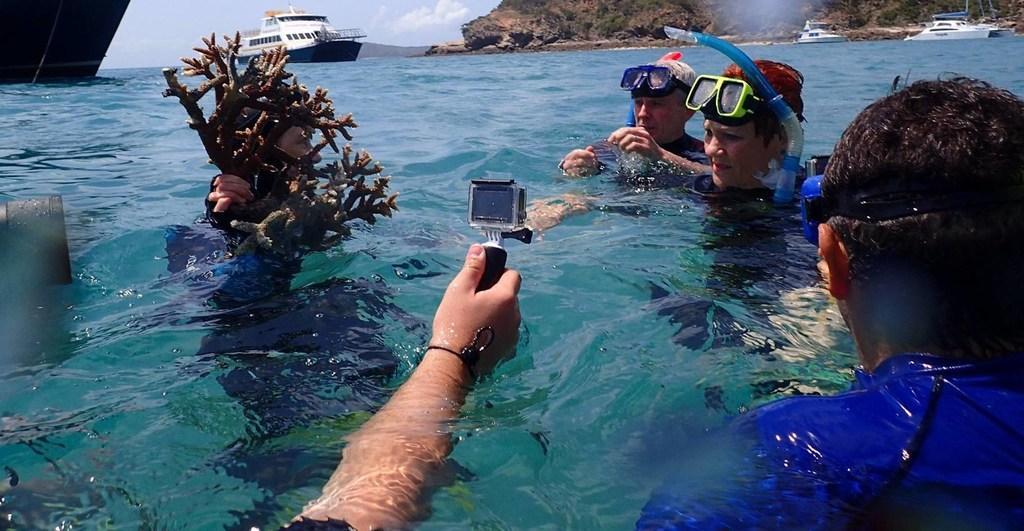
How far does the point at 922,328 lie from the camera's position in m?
1.47

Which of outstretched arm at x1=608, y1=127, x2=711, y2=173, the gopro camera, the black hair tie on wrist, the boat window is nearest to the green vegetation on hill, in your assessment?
the boat window

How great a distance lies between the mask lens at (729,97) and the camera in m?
4.31

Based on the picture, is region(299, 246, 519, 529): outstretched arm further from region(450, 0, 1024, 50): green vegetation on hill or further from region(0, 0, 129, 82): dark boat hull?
region(450, 0, 1024, 50): green vegetation on hill

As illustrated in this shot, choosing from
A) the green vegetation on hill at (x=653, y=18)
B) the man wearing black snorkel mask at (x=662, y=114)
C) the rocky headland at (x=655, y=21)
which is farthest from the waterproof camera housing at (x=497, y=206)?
the rocky headland at (x=655, y=21)

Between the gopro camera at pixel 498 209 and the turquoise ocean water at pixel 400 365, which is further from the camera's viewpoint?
the gopro camera at pixel 498 209

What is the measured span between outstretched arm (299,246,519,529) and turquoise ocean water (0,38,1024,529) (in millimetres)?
113

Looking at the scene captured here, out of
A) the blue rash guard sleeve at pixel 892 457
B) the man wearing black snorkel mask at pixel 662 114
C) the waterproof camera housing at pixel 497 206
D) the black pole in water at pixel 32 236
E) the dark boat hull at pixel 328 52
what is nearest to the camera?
the blue rash guard sleeve at pixel 892 457

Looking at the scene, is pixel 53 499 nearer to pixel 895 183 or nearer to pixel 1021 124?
pixel 895 183

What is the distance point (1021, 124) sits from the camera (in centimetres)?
145

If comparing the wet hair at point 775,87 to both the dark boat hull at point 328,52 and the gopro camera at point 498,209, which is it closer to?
the gopro camera at point 498,209

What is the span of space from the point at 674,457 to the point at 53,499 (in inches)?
70.3

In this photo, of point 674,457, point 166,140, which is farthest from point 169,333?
point 166,140

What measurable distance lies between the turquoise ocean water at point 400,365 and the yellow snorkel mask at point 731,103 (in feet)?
2.03

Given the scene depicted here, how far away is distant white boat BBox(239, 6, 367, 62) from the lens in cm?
6756
